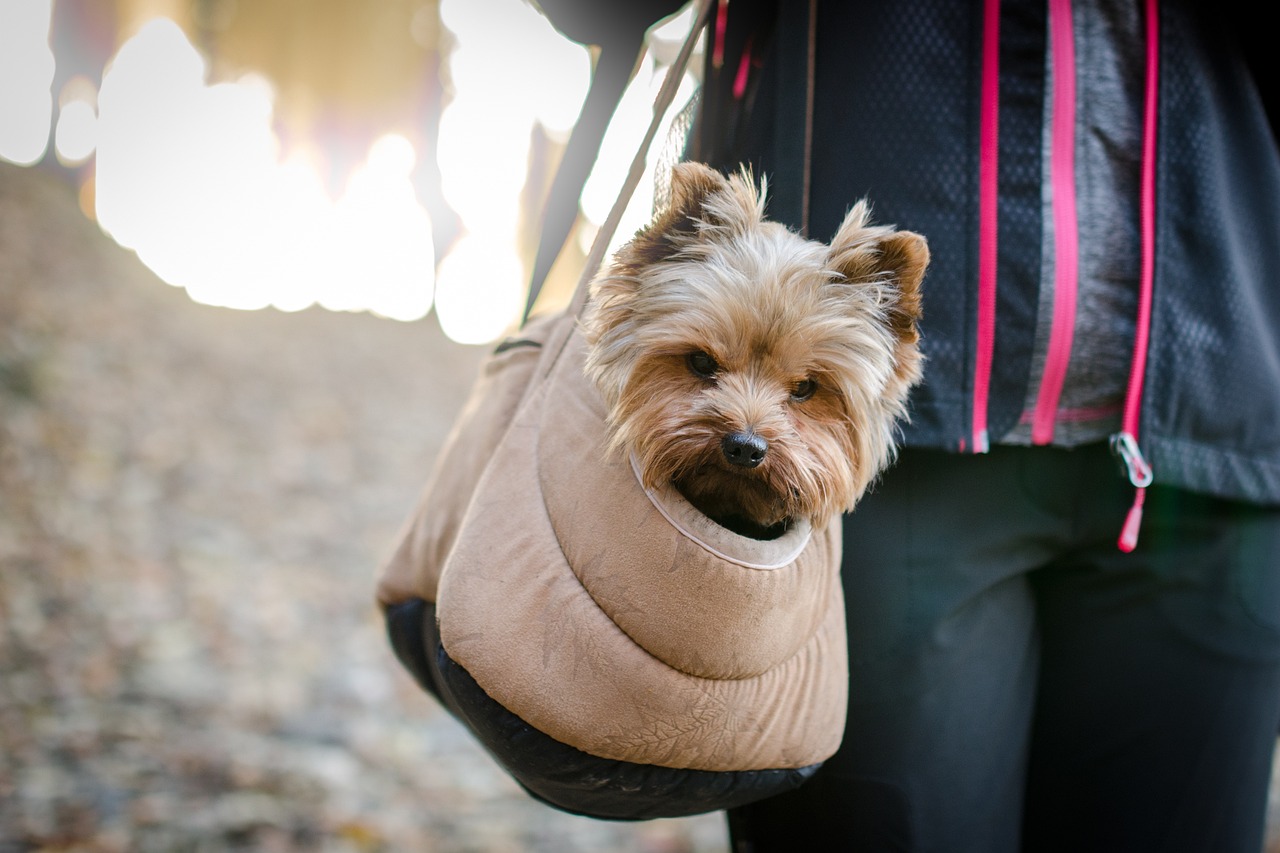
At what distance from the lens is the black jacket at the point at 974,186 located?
148 cm

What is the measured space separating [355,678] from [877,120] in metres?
4.53

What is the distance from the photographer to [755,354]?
1.38 metres

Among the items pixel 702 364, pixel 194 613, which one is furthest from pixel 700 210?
pixel 194 613

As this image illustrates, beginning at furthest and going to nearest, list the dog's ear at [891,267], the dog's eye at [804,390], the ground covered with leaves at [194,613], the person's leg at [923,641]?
1. the ground covered with leaves at [194,613]
2. the person's leg at [923,641]
3. the dog's eye at [804,390]
4. the dog's ear at [891,267]

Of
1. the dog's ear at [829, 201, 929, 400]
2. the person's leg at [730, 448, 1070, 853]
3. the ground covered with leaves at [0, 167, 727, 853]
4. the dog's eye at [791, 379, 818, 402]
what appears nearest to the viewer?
the dog's ear at [829, 201, 929, 400]

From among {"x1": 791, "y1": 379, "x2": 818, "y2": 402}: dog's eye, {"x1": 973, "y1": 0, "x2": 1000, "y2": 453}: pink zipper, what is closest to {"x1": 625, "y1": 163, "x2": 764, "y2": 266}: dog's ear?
{"x1": 791, "y1": 379, "x2": 818, "y2": 402}: dog's eye

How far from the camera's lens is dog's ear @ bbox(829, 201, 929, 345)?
1.32 m

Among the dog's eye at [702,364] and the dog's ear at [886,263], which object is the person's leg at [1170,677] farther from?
the dog's eye at [702,364]

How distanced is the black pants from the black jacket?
0.38 feet

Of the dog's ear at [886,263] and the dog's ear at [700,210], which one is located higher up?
the dog's ear at [700,210]

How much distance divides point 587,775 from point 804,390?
0.73 meters

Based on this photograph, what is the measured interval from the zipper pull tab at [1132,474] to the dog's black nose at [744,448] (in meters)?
0.67

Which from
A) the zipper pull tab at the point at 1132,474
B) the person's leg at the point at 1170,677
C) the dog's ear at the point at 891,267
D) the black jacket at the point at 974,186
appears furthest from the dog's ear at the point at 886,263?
the person's leg at the point at 1170,677

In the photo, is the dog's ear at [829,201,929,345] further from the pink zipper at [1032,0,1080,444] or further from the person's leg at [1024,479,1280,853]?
the person's leg at [1024,479,1280,853]
